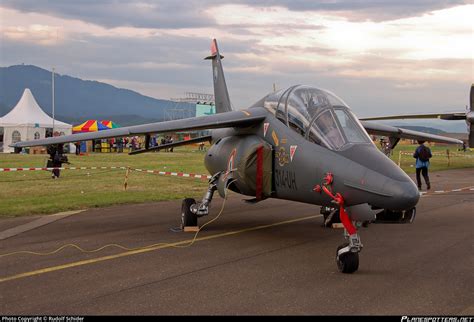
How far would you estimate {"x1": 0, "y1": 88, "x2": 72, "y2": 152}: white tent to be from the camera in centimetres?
4541

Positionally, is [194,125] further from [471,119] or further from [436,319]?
[471,119]

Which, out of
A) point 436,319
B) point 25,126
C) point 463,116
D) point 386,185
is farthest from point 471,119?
point 25,126

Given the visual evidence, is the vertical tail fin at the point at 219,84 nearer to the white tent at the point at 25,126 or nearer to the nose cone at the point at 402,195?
the nose cone at the point at 402,195

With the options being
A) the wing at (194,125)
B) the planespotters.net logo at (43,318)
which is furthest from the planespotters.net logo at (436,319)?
the wing at (194,125)

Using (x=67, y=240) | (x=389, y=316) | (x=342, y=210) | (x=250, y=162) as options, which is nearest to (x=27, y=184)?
(x=67, y=240)

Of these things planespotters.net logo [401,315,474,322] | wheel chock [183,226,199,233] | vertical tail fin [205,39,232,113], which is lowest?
wheel chock [183,226,199,233]

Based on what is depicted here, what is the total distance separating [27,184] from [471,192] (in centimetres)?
1681

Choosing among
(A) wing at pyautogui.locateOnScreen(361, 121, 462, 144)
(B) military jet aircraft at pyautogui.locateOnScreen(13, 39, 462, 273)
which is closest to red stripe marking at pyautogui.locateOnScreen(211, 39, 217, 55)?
(B) military jet aircraft at pyautogui.locateOnScreen(13, 39, 462, 273)

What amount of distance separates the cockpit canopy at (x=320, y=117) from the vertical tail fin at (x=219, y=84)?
5.03 meters

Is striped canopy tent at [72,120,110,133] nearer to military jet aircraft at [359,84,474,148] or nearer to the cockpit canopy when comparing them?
military jet aircraft at [359,84,474,148]

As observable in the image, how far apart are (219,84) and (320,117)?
682 cm

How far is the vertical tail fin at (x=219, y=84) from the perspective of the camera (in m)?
14.0

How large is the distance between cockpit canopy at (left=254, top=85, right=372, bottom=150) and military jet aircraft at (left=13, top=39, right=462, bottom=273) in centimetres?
1

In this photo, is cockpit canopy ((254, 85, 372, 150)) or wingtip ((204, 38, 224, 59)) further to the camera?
wingtip ((204, 38, 224, 59))
